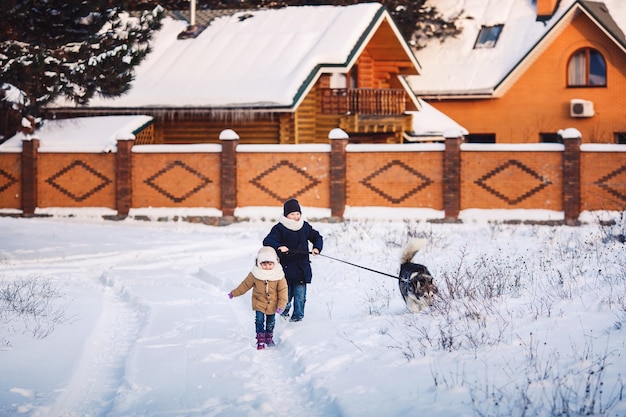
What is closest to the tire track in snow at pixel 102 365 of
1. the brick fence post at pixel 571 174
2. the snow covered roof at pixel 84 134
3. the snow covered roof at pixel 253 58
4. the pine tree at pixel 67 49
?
the pine tree at pixel 67 49

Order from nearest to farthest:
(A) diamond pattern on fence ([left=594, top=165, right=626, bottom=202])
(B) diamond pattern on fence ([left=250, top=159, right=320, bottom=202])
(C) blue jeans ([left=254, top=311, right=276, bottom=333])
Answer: (C) blue jeans ([left=254, top=311, right=276, bottom=333]) → (A) diamond pattern on fence ([left=594, top=165, right=626, bottom=202]) → (B) diamond pattern on fence ([left=250, top=159, right=320, bottom=202])

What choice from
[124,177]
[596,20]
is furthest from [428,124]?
[124,177]

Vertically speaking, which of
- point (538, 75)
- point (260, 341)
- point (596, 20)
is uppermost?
point (596, 20)

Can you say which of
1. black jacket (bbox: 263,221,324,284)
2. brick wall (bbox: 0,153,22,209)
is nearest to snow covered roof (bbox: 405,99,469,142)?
brick wall (bbox: 0,153,22,209)

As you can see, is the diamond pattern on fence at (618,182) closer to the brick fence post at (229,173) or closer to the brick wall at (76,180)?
the brick fence post at (229,173)

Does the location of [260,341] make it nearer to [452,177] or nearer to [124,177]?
[452,177]

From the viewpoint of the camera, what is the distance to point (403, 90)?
91.4 ft

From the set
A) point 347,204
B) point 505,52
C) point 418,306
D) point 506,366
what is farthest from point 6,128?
point 506,366

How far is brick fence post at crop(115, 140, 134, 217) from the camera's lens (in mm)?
20906

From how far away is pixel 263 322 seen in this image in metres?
7.90

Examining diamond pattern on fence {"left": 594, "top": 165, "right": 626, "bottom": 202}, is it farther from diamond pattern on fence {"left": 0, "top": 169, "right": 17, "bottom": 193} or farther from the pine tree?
diamond pattern on fence {"left": 0, "top": 169, "right": 17, "bottom": 193}

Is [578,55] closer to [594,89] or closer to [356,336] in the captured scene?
[594,89]

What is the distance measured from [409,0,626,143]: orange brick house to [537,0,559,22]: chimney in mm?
→ 39

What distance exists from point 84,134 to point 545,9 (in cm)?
1956
